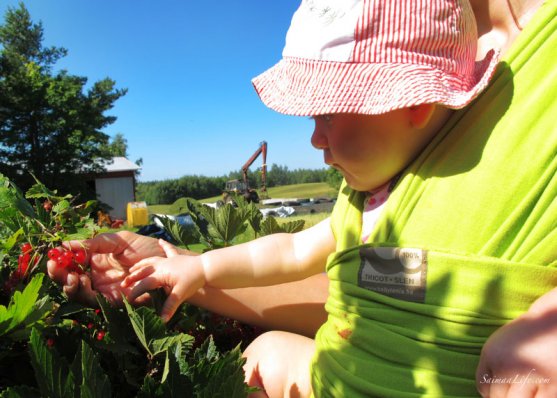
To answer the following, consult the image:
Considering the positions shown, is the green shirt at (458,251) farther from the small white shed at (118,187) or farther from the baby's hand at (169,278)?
the small white shed at (118,187)

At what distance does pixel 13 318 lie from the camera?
84cm

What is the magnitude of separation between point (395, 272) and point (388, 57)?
51 cm

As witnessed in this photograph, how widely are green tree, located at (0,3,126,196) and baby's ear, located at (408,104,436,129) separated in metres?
23.6

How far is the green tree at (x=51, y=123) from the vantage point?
73.0 ft

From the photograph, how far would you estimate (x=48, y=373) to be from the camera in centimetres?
70

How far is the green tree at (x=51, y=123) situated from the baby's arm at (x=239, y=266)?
75.2 feet

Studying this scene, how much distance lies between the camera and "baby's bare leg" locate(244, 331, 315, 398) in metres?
1.23

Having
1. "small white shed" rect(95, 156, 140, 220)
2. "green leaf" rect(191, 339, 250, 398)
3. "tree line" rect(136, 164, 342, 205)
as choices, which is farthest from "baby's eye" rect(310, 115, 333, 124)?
"tree line" rect(136, 164, 342, 205)

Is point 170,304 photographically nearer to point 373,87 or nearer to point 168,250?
point 168,250

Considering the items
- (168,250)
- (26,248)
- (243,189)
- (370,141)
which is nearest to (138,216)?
(243,189)

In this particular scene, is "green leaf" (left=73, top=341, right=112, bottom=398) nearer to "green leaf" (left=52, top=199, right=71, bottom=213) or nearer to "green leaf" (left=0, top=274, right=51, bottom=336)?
"green leaf" (left=0, top=274, right=51, bottom=336)

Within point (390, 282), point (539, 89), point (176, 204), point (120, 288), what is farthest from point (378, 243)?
point (176, 204)

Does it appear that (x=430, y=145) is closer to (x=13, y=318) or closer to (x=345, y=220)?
(x=345, y=220)

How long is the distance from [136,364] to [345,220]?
697 millimetres
